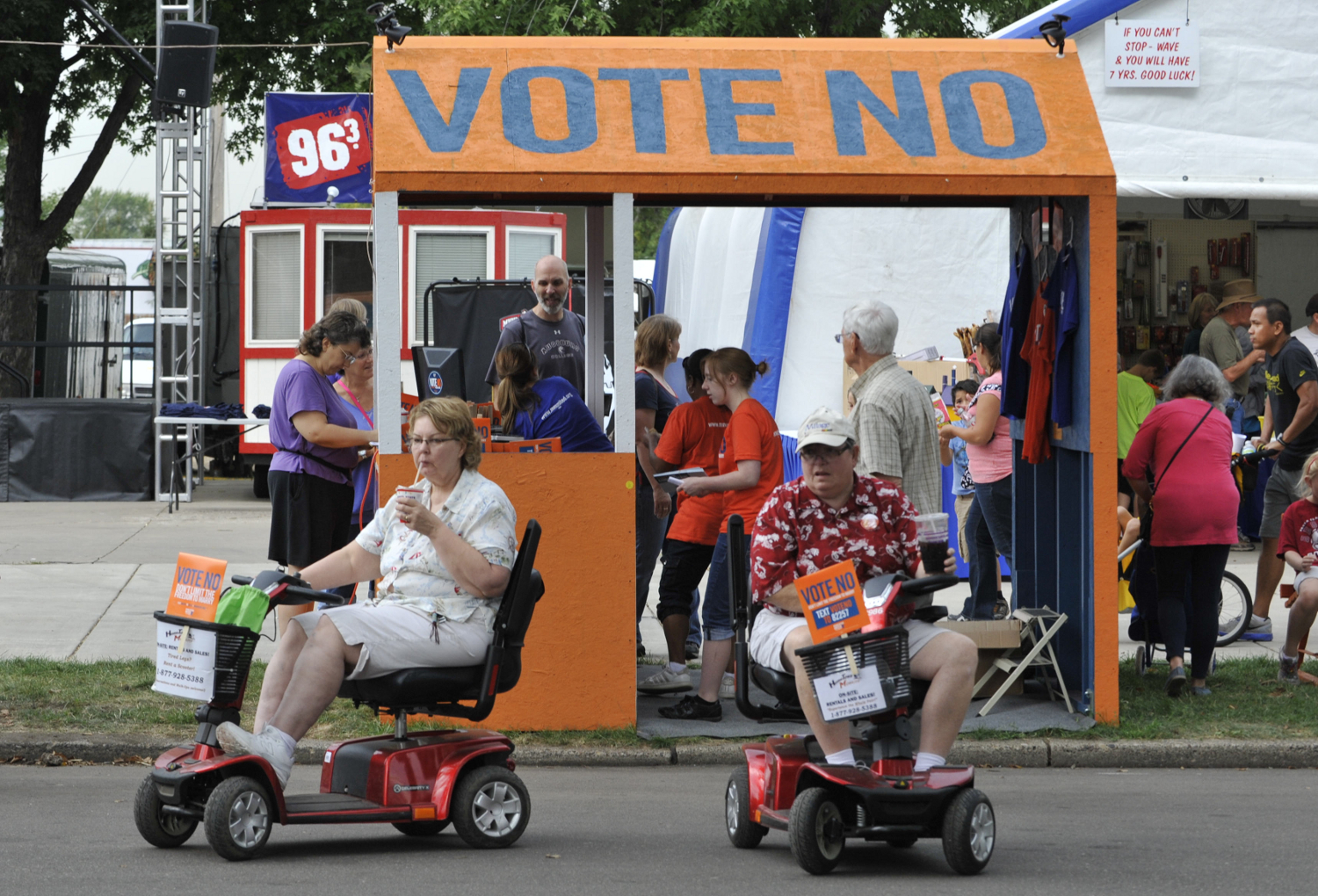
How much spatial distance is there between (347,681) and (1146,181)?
30.5ft

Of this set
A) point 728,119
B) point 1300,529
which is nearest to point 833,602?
point 728,119

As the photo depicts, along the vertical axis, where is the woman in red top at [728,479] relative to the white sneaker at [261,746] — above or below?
above

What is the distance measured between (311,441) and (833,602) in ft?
11.5

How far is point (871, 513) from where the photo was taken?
547 cm

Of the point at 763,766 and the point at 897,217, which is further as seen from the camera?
the point at 897,217

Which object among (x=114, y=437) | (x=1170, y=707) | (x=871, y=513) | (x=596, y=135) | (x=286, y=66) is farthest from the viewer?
(x=286, y=66)

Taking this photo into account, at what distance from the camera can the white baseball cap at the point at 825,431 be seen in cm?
535

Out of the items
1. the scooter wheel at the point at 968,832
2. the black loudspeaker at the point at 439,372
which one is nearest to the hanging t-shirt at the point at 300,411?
the black loudspeaker at the point at 439,372

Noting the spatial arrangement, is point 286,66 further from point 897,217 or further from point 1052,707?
point 1052,707

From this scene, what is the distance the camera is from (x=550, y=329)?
9031mm

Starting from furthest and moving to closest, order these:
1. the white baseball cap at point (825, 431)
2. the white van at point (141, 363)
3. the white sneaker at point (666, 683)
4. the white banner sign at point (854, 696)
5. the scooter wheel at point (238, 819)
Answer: the white van at point (141, 363) → the white sneaker at point (666, 683) → the white baseball cap at point (825, 431) → the scooter wheel at point (238, 819) → the white banner sign at point (854, 696)

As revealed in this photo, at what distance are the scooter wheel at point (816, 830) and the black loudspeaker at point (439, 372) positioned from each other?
3.34m

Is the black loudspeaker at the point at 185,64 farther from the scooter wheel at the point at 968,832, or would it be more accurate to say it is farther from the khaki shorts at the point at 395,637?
the scooter wheel at the point at 968,832

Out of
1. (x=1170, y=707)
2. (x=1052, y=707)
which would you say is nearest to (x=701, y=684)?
(x=1052, y=707)
